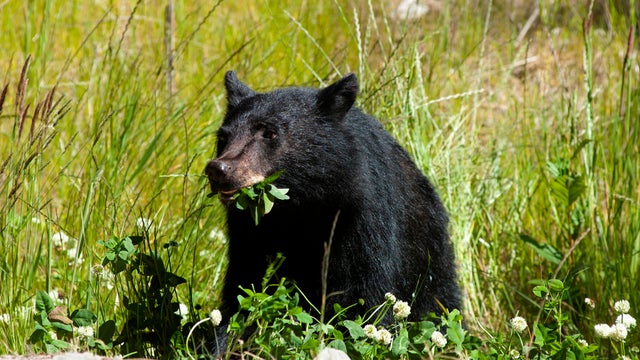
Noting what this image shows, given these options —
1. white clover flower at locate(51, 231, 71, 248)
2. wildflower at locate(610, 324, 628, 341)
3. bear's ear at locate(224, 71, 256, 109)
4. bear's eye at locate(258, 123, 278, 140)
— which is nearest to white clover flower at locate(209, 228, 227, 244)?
white clover flower at locate(51, 231, 71, 248)

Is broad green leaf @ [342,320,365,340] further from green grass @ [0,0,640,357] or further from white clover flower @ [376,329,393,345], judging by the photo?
green grass @ [0,0,640,357]

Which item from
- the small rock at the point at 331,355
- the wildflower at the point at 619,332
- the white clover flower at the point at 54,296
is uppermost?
the white clover flower at the point at 54,296

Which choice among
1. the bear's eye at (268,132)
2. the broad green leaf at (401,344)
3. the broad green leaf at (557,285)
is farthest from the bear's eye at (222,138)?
the broad green leaf at (557,285)

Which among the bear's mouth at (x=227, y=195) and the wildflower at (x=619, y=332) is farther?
the bear's mouth at (x=227, y=195)

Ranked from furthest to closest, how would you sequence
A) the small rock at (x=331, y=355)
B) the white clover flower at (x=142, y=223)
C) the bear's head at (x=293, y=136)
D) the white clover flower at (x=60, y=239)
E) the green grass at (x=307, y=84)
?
the white clover flower at (x=60, y=239) < the green grass at (x=307, y=84) < the bear's head at (x=293, y=136) < the white clover flower at (x=142, y=223) < the small rock at (x=331, y=355)

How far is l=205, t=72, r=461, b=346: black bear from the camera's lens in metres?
3.83

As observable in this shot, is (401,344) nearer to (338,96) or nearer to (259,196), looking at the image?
(259,196)

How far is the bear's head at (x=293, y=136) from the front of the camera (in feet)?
12.4

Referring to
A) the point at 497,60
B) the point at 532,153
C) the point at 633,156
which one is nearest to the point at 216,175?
the point at 633,156

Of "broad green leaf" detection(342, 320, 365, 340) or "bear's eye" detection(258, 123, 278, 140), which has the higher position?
"bear's eye" detection(258, 123, 278, 140)

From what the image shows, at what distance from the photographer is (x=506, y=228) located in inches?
212

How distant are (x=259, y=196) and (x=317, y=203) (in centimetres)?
37

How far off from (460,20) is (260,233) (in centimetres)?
377

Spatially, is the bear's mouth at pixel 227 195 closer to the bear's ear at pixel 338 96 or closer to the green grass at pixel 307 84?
the green grass at pixel 307 84
